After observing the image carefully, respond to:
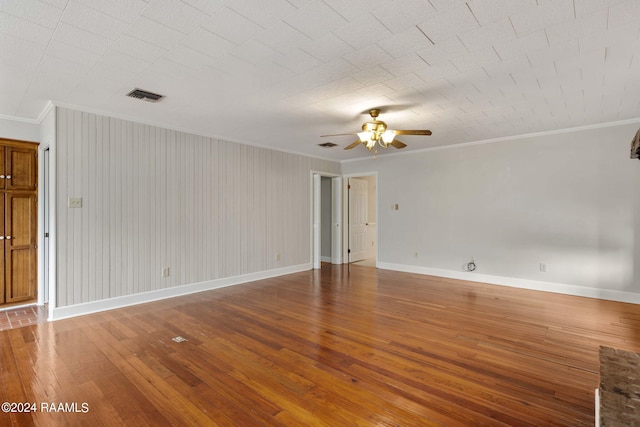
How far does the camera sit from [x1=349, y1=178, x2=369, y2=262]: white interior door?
7656 millimetres

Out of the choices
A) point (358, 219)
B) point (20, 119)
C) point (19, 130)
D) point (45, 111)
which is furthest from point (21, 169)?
point (358, 219)

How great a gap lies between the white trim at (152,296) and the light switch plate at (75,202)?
1.20 metres

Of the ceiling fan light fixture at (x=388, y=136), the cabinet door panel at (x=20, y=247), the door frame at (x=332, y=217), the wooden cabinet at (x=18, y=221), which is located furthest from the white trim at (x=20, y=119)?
the ceiling fan light fixture at (x=388, y=136)

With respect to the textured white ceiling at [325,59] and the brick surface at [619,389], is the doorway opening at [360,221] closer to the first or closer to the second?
the textured white ceiling at [325,59]

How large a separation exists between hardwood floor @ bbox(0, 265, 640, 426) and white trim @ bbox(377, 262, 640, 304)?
0.23 metres

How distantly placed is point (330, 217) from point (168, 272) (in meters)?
4.13

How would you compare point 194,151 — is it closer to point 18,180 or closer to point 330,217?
point 18,180

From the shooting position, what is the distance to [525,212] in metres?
5.10

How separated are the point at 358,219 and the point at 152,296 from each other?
5.02m

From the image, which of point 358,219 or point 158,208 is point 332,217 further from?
point 158,208

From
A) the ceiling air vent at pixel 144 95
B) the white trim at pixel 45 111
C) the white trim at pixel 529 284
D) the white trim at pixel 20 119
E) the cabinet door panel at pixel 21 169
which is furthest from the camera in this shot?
the white trim at pixel 529 284

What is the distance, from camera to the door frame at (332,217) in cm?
683

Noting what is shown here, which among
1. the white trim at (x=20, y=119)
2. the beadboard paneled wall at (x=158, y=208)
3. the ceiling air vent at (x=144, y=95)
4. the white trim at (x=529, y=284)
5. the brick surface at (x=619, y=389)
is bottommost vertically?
the white trim at (x=529, y=284)

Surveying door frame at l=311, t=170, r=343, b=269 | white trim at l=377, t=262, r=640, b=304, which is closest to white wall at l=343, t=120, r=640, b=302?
white trim at l=377, t=262, r=640, b=304
